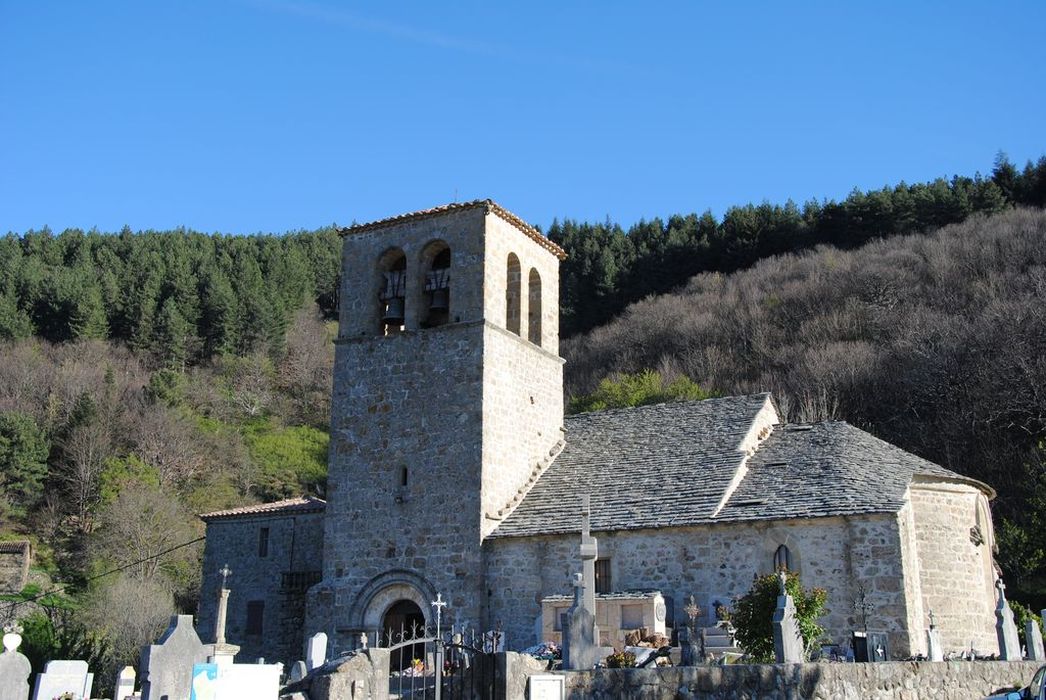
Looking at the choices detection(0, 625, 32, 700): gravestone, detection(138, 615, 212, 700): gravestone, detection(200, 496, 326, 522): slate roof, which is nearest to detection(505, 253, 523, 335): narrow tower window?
detection(200, 496, 326, 522): slate roof

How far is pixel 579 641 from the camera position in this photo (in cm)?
1523

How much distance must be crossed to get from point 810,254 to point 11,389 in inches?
1794

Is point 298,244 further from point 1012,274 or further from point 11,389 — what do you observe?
point 1012,274

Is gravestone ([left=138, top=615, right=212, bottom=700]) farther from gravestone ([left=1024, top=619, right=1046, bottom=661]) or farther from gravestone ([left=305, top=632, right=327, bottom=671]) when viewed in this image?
gravestone ([left=1024, top=619, right=1046, bottom=661])

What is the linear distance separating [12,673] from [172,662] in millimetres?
2083

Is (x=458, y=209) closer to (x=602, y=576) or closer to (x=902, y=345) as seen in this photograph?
(x=602, y=576)

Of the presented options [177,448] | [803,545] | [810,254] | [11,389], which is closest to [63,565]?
[177,448]

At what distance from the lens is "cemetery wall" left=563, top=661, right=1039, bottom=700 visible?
43.3 ft

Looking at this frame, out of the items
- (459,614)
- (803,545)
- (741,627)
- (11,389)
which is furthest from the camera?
(11,389)

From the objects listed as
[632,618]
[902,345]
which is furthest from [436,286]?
[902,345]

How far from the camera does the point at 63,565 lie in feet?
139

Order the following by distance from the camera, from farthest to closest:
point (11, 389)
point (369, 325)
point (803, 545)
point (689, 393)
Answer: point (11, 389)
point (689, 393)
point (369, 325)
point (803, 545)

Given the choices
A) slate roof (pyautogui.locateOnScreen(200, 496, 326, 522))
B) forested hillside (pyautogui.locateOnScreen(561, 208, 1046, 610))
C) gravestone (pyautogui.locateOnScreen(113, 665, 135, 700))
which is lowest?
gravestone (pyautogui.locateOnScreen(113, 665, 135, 700))

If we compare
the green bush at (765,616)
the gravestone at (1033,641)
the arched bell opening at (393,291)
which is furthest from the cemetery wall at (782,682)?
the arched bell opening at (393,291)
